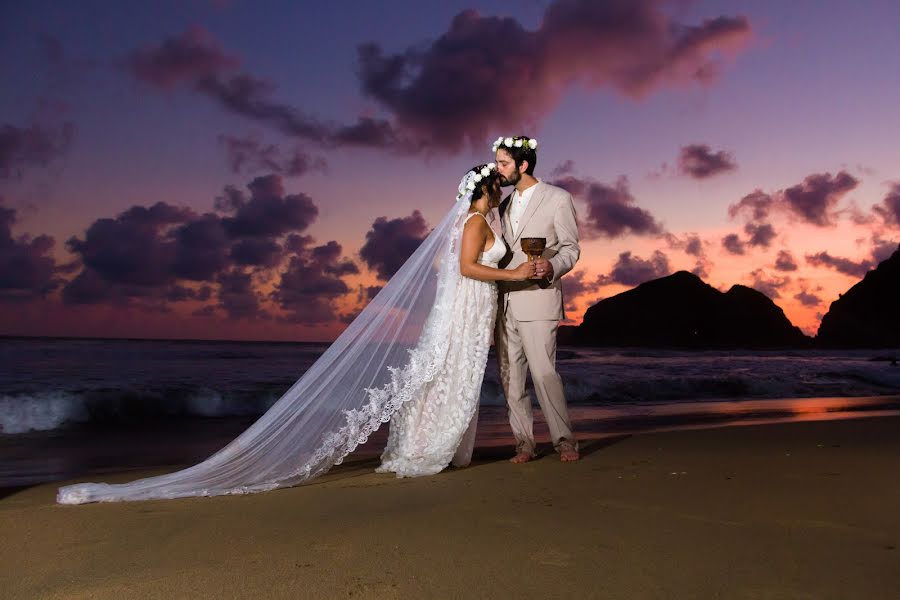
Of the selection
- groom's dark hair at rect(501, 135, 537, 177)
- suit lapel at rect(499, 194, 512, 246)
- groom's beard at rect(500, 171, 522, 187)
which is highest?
groom's dark hair at rect(501, 135, 537, 177)

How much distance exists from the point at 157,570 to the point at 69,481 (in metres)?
2.86

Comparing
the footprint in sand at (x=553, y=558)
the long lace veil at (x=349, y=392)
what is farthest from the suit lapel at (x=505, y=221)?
the footprint in sand at (x=553, y=558)

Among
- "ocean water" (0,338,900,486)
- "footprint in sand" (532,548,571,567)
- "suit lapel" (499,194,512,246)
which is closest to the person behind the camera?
"footprint in sand" (532,548,571,567)

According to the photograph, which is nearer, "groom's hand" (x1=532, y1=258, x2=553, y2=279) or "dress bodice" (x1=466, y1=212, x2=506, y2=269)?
"groom's hand" (x1=532, y1=258, x2=553, y2=279)

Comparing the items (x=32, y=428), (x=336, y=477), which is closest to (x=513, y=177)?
(x=336, y=477)

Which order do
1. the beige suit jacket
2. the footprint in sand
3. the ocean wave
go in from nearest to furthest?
the footprint in sand, the beige suit jacket, the ocean wave

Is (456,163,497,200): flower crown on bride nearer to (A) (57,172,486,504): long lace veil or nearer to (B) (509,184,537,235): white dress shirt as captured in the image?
(A) (57,172,486,504): long lace veil

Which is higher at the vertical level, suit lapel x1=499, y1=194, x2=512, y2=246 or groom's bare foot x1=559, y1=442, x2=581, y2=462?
suit lapel x1=499, y1=194, x2=512, y2=246

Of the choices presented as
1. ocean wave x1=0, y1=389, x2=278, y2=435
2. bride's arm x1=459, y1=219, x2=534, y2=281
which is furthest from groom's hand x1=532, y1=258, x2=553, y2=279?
ocean wave x1=0, y1=389, x2=278, y2=435

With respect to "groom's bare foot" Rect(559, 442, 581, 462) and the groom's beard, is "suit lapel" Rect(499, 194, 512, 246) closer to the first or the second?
the groom's beard

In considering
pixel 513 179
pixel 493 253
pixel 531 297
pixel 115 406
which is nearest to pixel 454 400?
pixel 531 297

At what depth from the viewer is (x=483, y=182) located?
498cm

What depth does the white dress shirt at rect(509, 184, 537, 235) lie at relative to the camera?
520 cm

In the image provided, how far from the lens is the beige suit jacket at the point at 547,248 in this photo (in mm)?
5074
